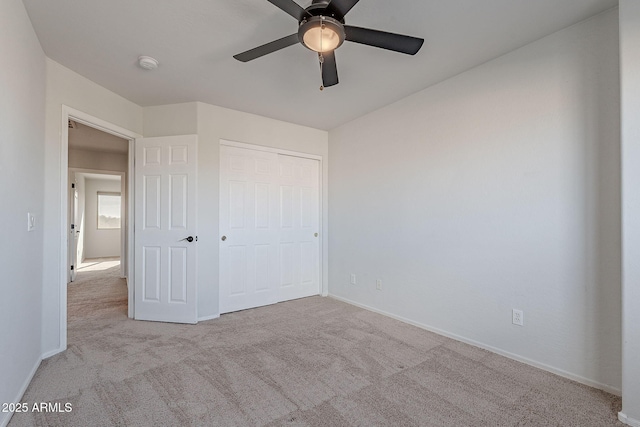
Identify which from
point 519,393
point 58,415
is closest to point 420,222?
point 519,393

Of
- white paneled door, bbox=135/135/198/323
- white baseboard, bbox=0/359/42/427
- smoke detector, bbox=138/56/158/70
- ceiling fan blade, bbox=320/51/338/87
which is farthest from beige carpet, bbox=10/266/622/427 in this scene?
smoke detector, bbox=138/56/158/70

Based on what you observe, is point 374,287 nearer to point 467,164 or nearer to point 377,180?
point 377,180

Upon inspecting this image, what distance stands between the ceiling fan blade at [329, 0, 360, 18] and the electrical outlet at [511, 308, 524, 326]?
2423 mm

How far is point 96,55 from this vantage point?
2.38 metres

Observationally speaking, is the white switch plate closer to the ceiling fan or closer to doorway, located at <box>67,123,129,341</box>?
doorway, located at <box>67,123,129,341</box>

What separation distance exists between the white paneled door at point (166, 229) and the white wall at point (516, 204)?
214 cm

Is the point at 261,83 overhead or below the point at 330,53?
overhead

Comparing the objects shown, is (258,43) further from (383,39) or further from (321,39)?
(383,39)

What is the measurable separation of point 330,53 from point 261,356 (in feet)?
7.45

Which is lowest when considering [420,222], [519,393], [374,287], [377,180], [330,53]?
[519,393]

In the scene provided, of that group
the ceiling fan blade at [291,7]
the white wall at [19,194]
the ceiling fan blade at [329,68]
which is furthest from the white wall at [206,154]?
the ceiling fan blade at [291,7]

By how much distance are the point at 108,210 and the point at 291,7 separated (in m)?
8.87

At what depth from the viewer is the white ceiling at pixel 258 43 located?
187cm

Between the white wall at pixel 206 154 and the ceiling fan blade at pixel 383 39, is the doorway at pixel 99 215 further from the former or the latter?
the ceiling fan blade at pixel 383 39
